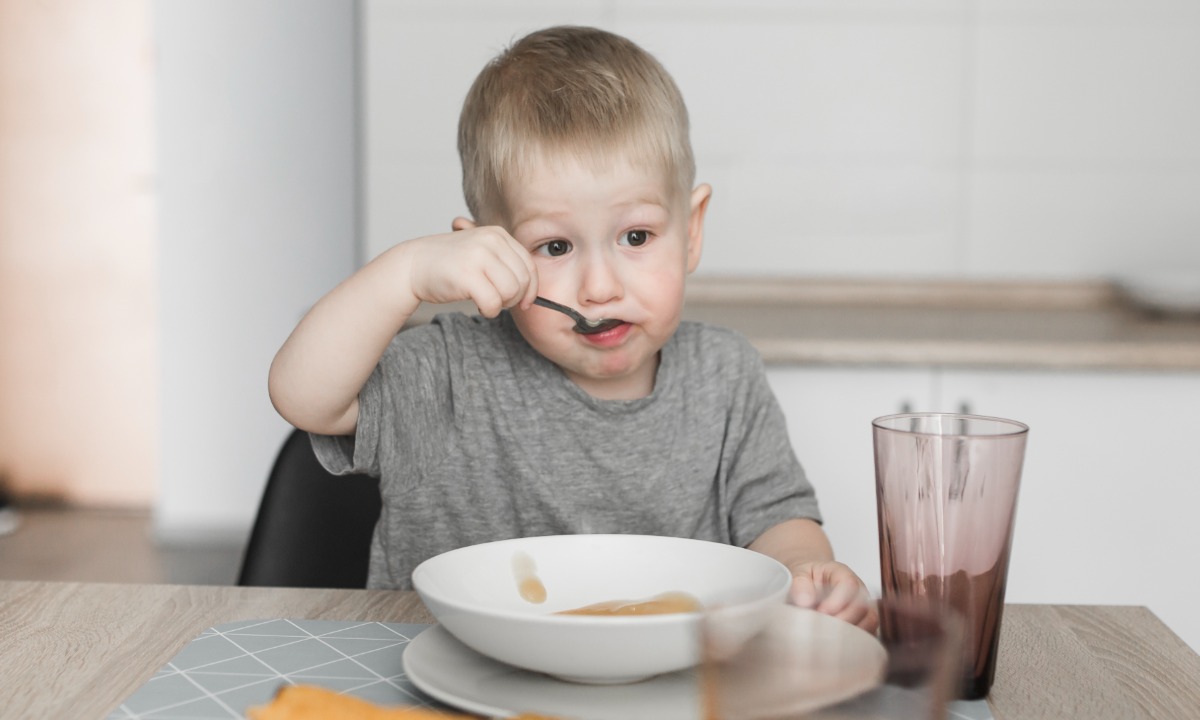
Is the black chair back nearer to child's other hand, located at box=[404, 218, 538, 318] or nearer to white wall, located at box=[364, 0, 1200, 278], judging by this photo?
child's other hand, located at box=[404, 218, 538, 318]

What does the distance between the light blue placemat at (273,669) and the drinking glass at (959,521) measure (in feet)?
0.15

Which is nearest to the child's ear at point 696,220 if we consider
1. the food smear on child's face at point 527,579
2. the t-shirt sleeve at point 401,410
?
the t-shirt sleeve at point 401,410

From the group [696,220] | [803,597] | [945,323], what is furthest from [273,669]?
[945,323]

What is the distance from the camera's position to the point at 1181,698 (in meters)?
0.62

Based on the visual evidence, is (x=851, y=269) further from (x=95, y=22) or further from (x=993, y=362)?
(x=95, y=22)

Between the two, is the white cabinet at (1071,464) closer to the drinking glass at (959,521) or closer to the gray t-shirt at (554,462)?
the gray t-shirt at (554,462)

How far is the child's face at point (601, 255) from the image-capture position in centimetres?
102

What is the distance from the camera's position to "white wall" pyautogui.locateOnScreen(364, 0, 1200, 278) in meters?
2.05

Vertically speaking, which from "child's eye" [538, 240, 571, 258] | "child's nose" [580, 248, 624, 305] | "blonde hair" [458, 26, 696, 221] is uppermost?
"blonde hair" [458, 26, 696, 221]

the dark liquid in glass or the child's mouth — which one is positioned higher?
the child's mouth

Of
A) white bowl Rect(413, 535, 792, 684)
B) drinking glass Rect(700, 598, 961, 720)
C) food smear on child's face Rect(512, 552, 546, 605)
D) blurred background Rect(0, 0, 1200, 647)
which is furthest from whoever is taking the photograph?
blurred background Rect(0, 0, 1200, 647)

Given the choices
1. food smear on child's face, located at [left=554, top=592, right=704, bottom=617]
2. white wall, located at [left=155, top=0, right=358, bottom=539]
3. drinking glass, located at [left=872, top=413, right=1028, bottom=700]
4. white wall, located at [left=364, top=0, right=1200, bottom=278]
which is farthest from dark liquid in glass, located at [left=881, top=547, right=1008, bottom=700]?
white wall, located at [left=155, top=0, right=358, bottom=539]

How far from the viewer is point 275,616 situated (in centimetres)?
74

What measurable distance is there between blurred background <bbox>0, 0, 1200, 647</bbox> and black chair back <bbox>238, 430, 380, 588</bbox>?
0.74m
